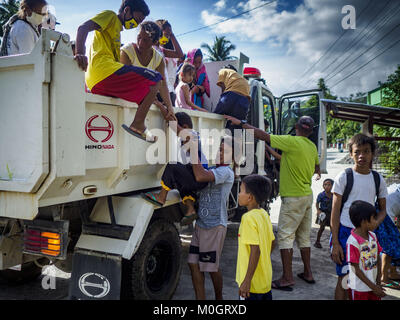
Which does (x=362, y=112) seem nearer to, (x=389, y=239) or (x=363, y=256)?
(x=389, y=239)

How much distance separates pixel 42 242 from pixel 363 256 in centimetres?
233

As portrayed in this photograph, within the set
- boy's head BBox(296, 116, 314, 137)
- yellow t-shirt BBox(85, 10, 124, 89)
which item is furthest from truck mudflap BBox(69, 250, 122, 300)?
boy's head BBox(296, 116, 314, 137)

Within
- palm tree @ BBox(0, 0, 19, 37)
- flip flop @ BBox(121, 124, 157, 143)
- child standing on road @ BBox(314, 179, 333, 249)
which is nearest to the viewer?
flip flop @ BBox(121, 124, 157, 143)

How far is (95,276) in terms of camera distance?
2445 millimetres

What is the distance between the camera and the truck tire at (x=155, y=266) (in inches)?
102

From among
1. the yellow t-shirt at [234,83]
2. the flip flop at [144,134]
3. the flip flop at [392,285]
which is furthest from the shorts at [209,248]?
the flip flop at [392,285]

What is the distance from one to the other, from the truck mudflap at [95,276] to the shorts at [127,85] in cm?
122

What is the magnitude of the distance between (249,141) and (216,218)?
177 cm

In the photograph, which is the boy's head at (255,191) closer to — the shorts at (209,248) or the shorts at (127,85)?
the shorts at (209,248)

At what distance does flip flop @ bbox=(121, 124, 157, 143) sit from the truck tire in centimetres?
71

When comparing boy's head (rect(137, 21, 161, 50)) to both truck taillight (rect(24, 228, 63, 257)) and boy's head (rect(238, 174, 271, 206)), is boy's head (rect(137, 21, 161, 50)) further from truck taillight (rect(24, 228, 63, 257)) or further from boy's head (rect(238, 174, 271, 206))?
truck taillight (rect(24, 228, 63, 257))

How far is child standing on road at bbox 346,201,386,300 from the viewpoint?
237 centimetres

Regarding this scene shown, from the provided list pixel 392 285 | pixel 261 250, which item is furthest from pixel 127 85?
pixel 392 285

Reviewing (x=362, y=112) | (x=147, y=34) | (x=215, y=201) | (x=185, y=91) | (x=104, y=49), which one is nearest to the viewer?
(x=104, y=49)
